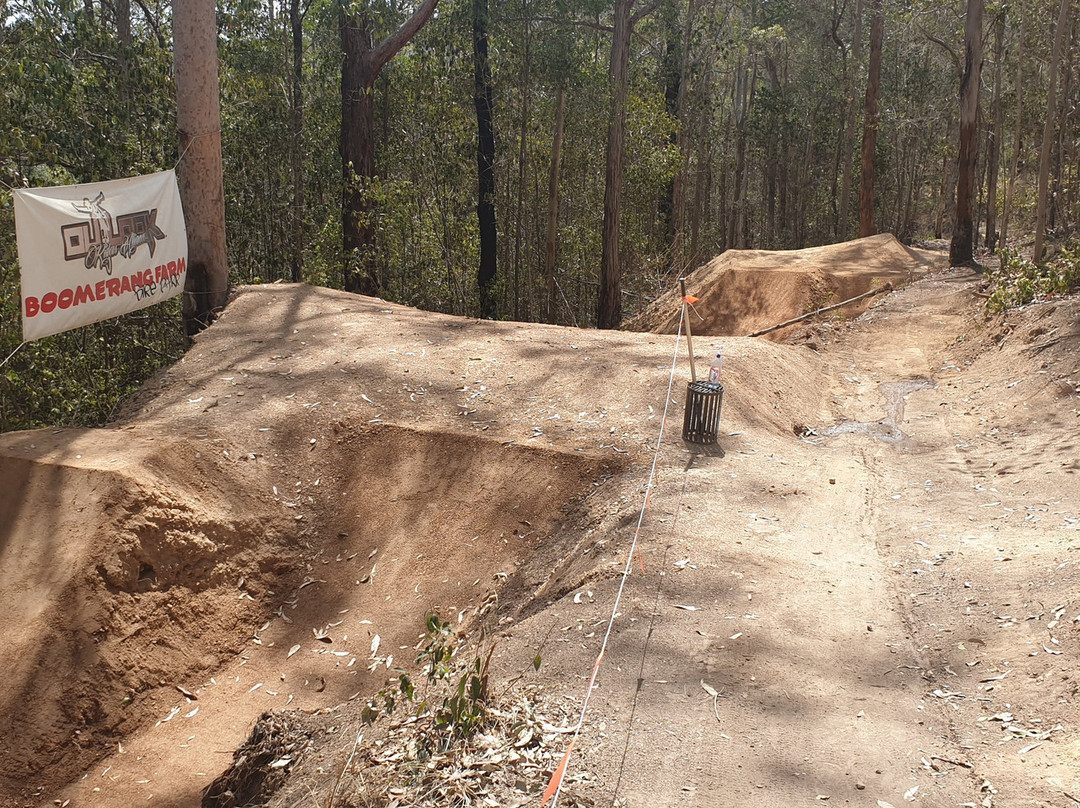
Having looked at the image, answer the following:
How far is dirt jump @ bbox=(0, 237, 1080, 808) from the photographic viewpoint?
14.0 ft

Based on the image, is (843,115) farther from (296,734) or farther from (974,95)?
(296,734)

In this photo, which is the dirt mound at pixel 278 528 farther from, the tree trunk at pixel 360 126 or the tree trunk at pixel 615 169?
the tree trunk at pixel 615 169

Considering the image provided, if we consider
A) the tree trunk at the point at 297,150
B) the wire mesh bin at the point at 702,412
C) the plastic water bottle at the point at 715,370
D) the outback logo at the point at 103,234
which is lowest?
the wire mesh bin at the point at 702,412

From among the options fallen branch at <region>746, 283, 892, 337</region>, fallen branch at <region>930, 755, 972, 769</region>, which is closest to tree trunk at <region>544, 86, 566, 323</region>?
fallen branch at <region>746, 283, 892, 337</region>

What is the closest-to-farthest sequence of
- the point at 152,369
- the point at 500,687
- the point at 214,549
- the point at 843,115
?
1. the point at 500,687
2. the point at 214,549
3. the point at 152,369
4. the point at 843,115

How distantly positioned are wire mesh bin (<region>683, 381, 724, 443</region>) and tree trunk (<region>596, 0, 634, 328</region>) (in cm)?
1114

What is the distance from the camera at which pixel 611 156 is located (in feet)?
60.5

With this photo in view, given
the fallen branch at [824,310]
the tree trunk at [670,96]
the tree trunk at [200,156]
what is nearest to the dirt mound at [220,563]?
the tree trunk at [200,156]

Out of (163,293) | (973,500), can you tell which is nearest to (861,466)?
(973,500)

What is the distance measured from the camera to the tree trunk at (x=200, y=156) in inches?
418

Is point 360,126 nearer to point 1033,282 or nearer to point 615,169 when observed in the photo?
point 615,169

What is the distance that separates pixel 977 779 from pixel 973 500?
13.0 ft

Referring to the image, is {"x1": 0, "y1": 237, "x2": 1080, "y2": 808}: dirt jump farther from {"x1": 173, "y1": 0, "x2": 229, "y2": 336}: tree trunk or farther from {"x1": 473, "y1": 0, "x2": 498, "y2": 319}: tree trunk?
{"x1": 473, "y1": 0, "x2": 498, "y2": 319}: tree trunk

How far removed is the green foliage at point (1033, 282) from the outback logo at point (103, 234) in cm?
1123
